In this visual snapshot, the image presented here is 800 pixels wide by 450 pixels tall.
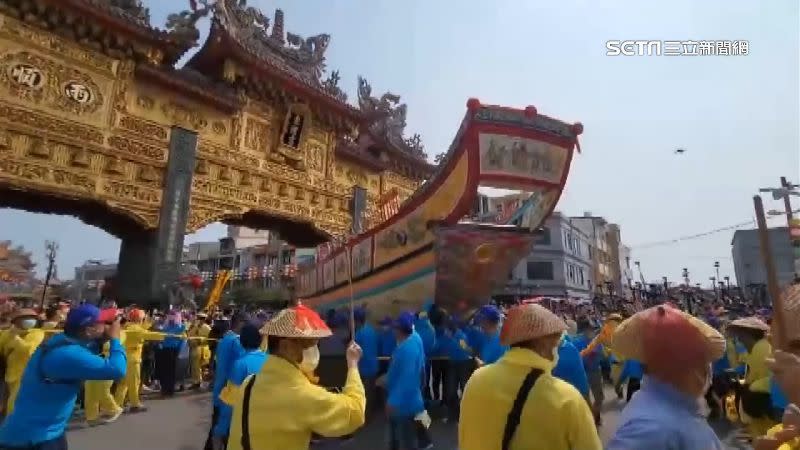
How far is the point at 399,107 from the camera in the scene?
70.0 feet

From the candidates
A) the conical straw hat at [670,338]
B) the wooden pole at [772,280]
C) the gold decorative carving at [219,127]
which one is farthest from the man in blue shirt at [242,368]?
the gold decorative carving at [219,127]

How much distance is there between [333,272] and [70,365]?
1000 cm

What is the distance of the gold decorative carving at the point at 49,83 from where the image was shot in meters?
9.99

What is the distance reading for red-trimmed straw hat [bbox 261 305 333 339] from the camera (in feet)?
7.05

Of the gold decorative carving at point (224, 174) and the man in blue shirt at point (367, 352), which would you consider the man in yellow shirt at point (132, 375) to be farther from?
the gold decorative carving at point (224, 174)

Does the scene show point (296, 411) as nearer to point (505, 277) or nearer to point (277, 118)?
point (505, 277)

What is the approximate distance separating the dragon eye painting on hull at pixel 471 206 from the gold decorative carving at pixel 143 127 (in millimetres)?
7378

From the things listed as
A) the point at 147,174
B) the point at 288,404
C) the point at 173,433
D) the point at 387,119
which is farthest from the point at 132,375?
the point at 387,119

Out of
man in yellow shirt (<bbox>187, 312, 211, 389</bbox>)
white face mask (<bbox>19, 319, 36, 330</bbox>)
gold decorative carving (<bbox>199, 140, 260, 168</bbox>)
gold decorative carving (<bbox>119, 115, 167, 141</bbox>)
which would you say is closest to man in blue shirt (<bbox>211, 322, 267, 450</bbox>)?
white face mask (<bbox>19, 319, 36, 330</bbox>)

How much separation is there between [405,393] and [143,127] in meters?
11.0

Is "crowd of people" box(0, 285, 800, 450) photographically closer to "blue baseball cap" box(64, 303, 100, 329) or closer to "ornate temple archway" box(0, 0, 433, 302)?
"blue baseball cap" box(64, 303, 100, 329)

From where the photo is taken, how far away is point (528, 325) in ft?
6.26

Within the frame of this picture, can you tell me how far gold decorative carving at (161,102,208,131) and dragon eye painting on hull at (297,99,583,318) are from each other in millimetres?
7485

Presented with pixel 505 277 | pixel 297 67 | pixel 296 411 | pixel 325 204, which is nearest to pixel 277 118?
pixel 297 67
